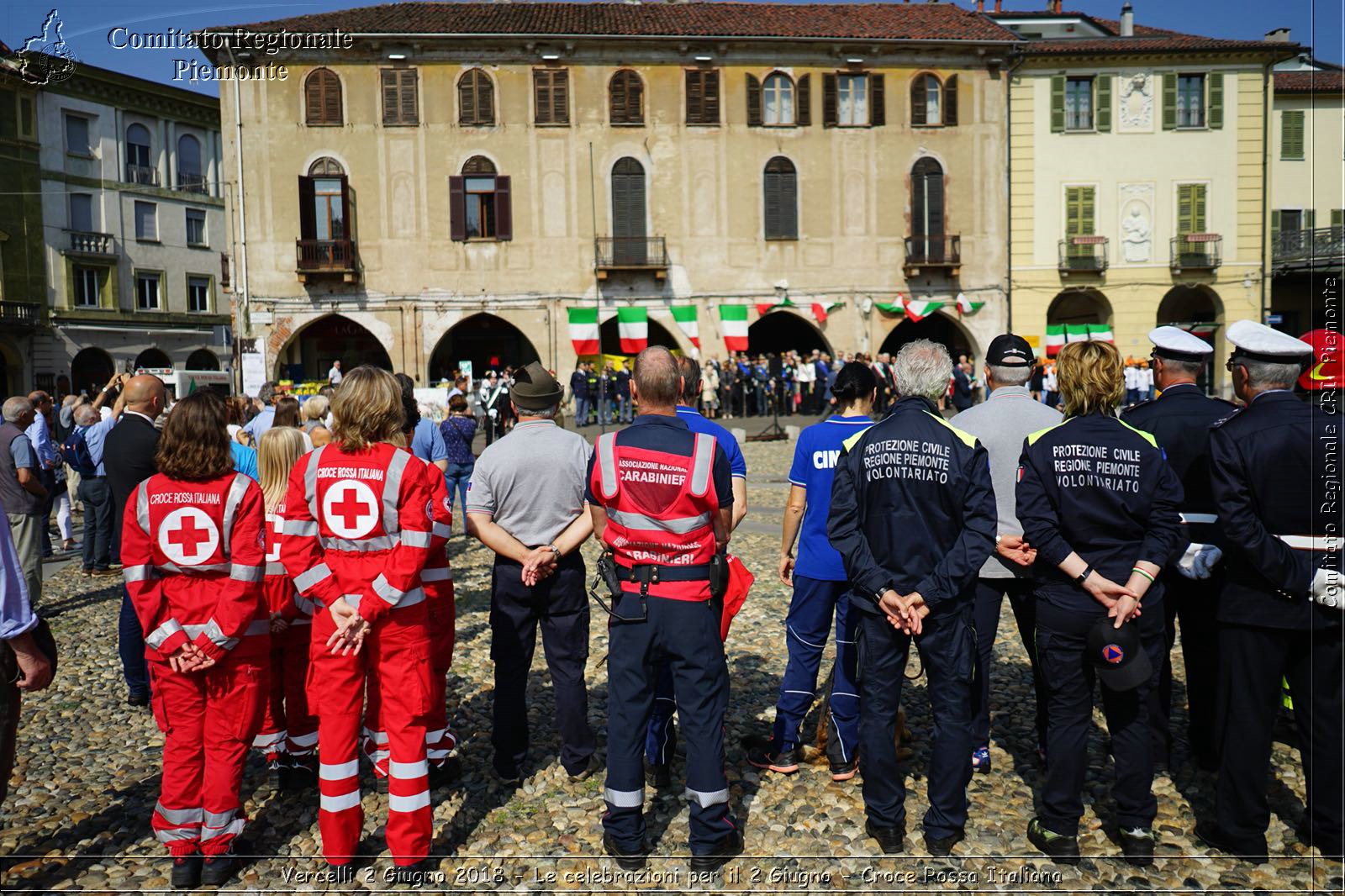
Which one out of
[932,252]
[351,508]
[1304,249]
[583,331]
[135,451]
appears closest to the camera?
[351,508]

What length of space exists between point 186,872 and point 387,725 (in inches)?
39.9

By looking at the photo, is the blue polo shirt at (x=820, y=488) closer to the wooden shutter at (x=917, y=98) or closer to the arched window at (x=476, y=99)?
the arched window at (x=476, y=99)

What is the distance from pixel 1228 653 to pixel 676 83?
25.6 meters

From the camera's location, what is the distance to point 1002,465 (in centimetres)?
430

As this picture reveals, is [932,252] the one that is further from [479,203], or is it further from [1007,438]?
[1007,438]

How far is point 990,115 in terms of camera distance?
2758 centimetres

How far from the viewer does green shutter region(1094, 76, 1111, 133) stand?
28.0 metres

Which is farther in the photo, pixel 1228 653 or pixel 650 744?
pixel 650 744

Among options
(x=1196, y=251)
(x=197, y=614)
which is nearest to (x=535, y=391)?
(x=197, y=614)

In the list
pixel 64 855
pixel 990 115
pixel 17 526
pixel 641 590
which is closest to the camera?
pixel 641 590

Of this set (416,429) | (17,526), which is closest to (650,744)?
(416,429)

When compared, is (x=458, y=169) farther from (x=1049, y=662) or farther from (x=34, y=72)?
(x=1049, y=662)

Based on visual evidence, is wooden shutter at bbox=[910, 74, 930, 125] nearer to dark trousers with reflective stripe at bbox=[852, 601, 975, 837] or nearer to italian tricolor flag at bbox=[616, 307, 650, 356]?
italian tricolor flag at bbox=[616, 307, 650, 356]

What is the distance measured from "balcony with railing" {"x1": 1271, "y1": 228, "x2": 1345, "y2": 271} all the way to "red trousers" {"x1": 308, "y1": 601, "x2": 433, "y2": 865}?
30.5 metres
